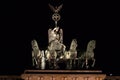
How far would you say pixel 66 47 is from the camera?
36750 millimetres

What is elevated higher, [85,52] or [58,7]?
[58,7]

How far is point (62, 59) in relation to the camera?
115ft

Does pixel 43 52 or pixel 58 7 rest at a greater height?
pixel 58 7

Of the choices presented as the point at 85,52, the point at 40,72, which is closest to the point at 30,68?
the point at 40,72

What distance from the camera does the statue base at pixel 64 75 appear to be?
34.0m

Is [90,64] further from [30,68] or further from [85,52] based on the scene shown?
[30,68]

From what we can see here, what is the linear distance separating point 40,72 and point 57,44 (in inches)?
77.3

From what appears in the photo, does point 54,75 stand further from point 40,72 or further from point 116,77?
point 116,77

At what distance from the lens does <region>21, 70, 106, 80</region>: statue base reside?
34.0 m

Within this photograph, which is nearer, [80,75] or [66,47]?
[80,75]

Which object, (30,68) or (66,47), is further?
(66,47)

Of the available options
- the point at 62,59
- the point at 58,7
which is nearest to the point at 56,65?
the point at 62,59

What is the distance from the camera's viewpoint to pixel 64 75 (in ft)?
112

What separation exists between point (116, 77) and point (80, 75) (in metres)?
2.61
